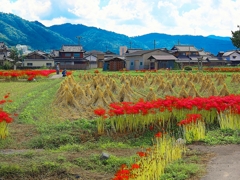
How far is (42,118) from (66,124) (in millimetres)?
1692

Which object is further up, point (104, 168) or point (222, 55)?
point (222, 55)

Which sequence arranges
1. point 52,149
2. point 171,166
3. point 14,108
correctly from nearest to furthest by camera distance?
point 171,166 < point 52,149 < point 14,108

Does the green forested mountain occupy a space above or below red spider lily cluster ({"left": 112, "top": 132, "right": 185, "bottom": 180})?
above

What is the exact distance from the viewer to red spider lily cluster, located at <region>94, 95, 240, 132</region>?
30.5 feet

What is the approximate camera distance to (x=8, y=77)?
32.3m

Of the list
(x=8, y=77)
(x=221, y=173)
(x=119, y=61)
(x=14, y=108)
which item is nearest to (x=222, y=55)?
(x=119, y=61)

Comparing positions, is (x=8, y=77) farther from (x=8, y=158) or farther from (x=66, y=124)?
(x=8, y=158)

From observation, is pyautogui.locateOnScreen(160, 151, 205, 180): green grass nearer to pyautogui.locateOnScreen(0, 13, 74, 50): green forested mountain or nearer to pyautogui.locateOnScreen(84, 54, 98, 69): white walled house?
pyautogui.locateOnScreen(84, 54, 98, 69): white walled house

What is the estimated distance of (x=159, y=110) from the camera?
9875 mm

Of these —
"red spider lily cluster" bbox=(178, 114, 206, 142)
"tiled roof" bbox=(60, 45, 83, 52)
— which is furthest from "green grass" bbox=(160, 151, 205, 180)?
"tiled roof" bbox=(60, 45, 83, 52)

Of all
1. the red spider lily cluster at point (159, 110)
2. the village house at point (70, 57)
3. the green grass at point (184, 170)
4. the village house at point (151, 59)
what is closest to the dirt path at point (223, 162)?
the green grass at point (184, 170)

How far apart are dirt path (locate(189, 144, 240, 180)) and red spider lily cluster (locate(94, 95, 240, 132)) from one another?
1.92 m

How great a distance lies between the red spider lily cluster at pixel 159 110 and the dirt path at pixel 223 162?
75.4 inches

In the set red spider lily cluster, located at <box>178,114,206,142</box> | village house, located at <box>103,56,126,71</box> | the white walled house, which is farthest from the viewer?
the white walled house
